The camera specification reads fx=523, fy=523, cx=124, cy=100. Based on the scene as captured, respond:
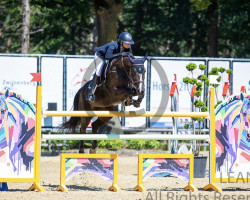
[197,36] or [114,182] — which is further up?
[197,36]

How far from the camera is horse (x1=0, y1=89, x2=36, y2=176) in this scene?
6570 millimetres

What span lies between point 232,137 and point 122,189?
1678mm

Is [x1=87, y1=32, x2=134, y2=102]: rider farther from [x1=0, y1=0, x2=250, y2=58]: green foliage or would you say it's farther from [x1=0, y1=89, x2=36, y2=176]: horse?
[x1=0, y1=0, x2=250, y2=58]: green foliage

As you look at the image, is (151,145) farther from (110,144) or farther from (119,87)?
(119,87)

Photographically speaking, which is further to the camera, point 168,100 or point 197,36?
point 197,36

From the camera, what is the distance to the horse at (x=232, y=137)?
6.82m

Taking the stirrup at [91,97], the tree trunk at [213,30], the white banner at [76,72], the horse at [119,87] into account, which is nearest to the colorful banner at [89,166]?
the horse at [119,87]

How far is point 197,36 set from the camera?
27.3 meters

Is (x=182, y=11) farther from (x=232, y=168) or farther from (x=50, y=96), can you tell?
(x=232, y=168)

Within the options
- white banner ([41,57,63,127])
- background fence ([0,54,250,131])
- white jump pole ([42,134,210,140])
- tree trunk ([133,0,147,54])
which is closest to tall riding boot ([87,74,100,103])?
white jump pole ([42,134,210,140])

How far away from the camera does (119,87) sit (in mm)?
7660

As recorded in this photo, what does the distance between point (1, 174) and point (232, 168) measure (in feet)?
9.74

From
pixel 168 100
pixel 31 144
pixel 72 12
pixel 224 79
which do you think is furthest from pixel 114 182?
pixel 72 12

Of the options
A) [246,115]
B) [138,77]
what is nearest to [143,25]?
[138,77]
